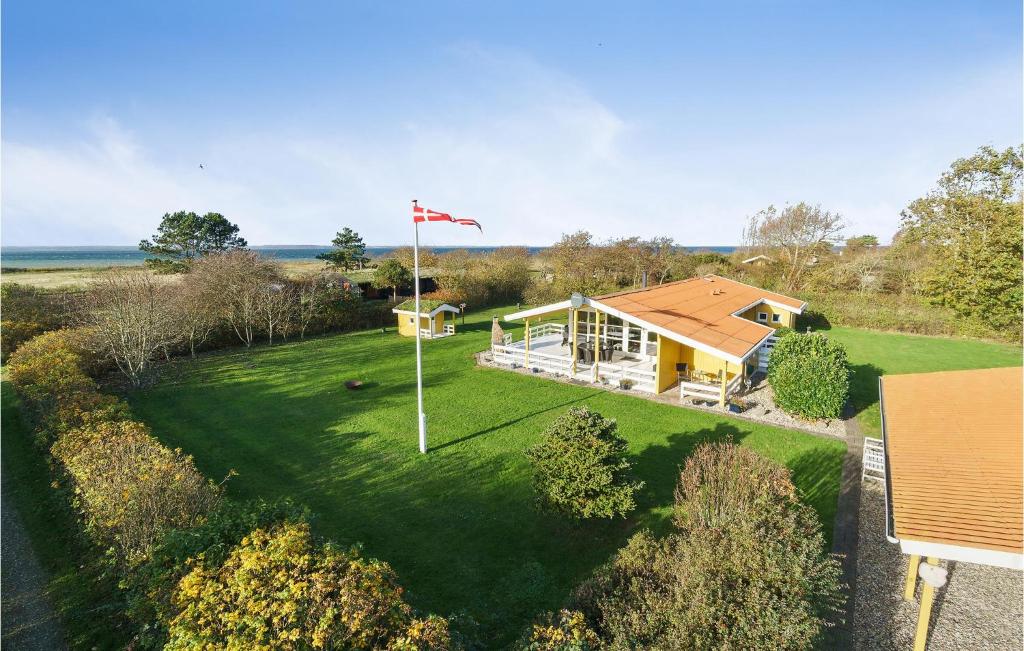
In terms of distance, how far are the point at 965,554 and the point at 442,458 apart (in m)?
8.67

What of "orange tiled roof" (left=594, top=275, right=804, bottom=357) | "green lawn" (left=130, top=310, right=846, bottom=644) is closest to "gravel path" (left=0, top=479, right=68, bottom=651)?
"green lawn" (left=130, top=310, right=846, bottom=644)

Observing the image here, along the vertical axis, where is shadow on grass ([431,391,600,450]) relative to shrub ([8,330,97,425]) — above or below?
below

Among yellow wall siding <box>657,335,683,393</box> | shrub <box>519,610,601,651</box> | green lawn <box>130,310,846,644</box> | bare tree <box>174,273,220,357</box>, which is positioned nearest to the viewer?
shrub <box>519,610,601,651</box>

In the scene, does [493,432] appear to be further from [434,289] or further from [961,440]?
[434,289]

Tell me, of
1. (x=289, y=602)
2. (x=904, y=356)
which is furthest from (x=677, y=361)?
(x=289, y=602)

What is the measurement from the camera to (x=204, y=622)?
394cm

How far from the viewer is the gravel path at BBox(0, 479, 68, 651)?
218 inches

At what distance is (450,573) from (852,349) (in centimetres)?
2383

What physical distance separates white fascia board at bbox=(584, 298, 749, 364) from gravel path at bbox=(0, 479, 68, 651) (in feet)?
45.4

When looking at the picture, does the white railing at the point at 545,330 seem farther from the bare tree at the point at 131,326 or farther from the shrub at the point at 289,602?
the shrub at the point at 289,602

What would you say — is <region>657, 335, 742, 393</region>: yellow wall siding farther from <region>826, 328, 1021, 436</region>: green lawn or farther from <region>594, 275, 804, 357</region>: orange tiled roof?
<region>826, 328, 1021, 436</region>: green lawn

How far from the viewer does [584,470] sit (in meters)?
7.55

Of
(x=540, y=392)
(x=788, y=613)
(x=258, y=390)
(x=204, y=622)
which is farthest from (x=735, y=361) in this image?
(x=258, y=390)

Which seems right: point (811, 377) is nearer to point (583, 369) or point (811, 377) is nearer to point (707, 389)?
point (707, 389)
